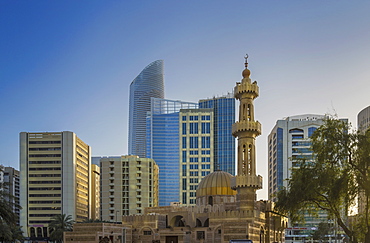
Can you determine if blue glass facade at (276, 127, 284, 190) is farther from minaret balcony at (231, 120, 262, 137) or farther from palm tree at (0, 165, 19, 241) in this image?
palm tree at (0, 165, 19, 241)

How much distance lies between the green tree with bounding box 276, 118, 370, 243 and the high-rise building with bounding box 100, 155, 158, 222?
117 metres

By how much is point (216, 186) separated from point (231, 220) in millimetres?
16909

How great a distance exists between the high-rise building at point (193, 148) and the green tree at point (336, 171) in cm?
13774

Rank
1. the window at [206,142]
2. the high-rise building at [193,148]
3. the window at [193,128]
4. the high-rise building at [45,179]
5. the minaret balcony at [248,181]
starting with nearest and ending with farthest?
the minaret balcony at [248,181] → the high-rise building at [45,179] → the window at [206,142] → the high-rise building at [193,148] → the window at [193,128]

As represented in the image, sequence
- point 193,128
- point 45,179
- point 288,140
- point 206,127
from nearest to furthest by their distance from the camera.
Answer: point 45,179 < point 288,140 < point 206,127 < point 193,128

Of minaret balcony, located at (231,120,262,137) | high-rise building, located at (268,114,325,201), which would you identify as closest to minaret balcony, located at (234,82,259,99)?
minaret balcony, located at (231,120,262,137)

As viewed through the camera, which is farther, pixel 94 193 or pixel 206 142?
pixel 94 193

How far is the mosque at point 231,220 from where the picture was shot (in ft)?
209

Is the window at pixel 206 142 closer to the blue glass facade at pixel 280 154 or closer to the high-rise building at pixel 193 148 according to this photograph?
the high-rise building at pixel 193 148

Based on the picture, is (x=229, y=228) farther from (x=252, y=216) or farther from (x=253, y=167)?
(x=253, y=167)

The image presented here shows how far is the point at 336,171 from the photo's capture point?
137ft

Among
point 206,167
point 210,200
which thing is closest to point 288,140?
point 206,167

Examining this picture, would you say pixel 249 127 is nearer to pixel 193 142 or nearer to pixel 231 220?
pixel 231 220

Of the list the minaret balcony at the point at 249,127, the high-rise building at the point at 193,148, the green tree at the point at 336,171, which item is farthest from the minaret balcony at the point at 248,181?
the high-rise building at the point at 193,148
